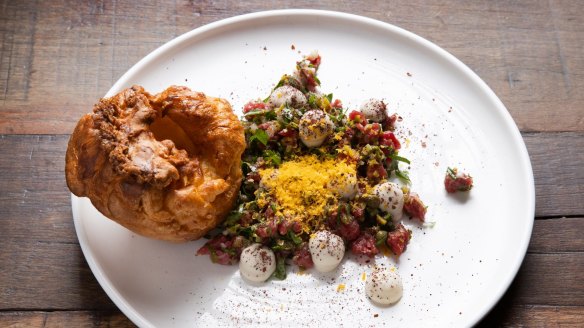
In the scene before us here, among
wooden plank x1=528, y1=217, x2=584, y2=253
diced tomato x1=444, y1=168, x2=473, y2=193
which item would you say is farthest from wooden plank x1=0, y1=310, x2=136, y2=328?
wooden plank x1=528, y1=217, x2=584, y2=253

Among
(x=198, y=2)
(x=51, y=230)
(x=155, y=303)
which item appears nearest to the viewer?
(x=155, y=303)

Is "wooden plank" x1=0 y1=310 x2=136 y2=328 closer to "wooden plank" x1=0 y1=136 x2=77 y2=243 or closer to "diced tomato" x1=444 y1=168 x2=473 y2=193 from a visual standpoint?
"wooden plank" x1=0 y1=136 x2=77 y2=243

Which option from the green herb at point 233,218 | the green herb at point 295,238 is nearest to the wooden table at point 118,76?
the green herb at point 233,218

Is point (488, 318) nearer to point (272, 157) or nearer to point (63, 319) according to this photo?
point (272, 157)

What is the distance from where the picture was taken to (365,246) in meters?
4.27

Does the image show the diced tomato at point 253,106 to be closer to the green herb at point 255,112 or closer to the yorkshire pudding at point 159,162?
the green herb at point 255,112

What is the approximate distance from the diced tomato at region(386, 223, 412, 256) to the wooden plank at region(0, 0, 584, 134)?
1.53 m

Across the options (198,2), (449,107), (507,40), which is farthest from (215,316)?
(507,40)

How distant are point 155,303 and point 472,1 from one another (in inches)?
142

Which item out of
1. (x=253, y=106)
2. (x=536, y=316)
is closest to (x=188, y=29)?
(x=253, y=106)

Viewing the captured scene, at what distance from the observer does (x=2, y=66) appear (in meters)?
5.44

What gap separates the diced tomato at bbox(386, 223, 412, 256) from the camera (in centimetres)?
427

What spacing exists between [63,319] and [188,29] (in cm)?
250

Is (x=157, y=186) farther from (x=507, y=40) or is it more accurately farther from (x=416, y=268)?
(x=507, y=40)
